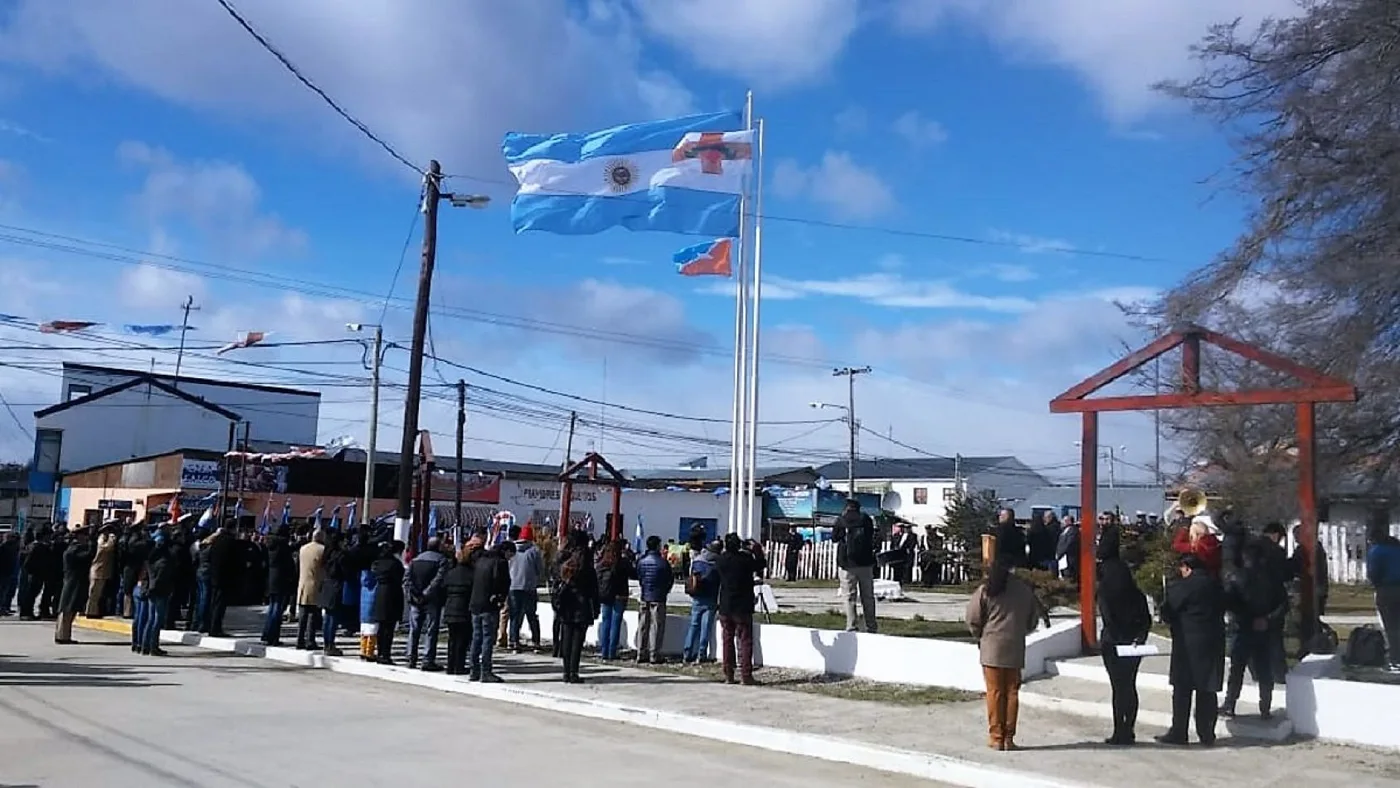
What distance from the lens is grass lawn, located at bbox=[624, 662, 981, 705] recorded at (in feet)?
44.4

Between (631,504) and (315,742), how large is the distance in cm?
4424

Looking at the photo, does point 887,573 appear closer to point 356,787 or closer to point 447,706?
point 447,706

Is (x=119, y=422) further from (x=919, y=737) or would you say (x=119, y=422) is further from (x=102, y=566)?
(x=919, y=737)

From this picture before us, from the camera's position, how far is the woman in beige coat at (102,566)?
64.0ft

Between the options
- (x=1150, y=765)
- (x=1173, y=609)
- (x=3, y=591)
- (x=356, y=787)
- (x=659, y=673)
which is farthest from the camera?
(x=3, y=591)

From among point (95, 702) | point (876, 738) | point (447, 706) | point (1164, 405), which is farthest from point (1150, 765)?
point (95, 702)

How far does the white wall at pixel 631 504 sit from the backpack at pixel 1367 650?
131 feet

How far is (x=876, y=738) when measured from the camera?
1108cm

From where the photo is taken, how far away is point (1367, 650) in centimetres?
1262

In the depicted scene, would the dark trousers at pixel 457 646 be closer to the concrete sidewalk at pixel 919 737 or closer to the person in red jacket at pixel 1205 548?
the concrete sidewalk at pixel 919 737

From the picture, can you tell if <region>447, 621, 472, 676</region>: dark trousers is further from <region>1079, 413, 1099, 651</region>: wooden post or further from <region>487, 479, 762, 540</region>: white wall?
<region>487, 479, 762, 540</region>: white wall

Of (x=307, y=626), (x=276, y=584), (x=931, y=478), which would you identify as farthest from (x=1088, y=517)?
(x=931, y=478)

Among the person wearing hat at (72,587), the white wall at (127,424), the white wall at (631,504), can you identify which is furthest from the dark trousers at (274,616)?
the white wall at (127,424)

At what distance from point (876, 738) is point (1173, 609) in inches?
111
